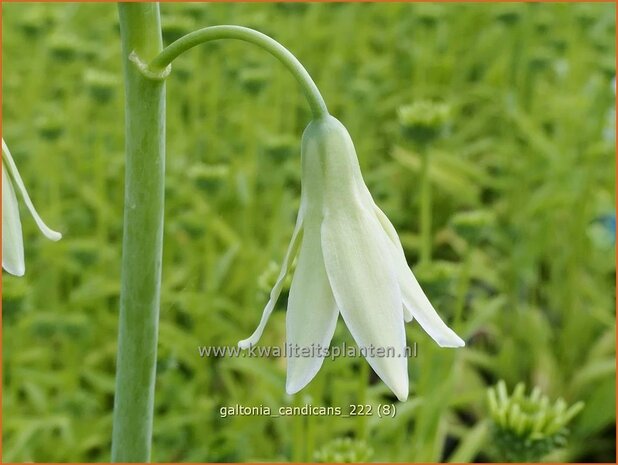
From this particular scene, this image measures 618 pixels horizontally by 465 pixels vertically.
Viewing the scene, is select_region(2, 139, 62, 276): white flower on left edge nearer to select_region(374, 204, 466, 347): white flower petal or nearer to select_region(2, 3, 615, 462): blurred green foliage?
select_region(374, 204, 466, 347): white flower petal

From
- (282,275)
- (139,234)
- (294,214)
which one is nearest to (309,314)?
(282,275)

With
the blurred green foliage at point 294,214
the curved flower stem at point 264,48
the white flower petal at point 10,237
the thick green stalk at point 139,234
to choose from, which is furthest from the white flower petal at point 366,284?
the blurred green foliage at point 294,214

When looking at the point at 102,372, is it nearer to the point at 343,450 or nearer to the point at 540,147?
the point at 343,450

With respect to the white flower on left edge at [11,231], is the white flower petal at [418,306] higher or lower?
lower

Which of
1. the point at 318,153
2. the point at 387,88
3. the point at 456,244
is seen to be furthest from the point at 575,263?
the point at 318,153

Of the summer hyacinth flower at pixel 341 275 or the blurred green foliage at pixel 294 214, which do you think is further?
the blurred green foliage at pixel 294 214

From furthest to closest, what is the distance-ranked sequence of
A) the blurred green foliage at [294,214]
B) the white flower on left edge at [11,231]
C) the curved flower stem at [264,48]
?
the blurred green foliage at [294,214] < the white flower on left edge at [11,231] < the curved flower stem at [264,48]

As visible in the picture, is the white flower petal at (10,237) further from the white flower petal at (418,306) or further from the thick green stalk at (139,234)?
the white flower petal at (418,306)
